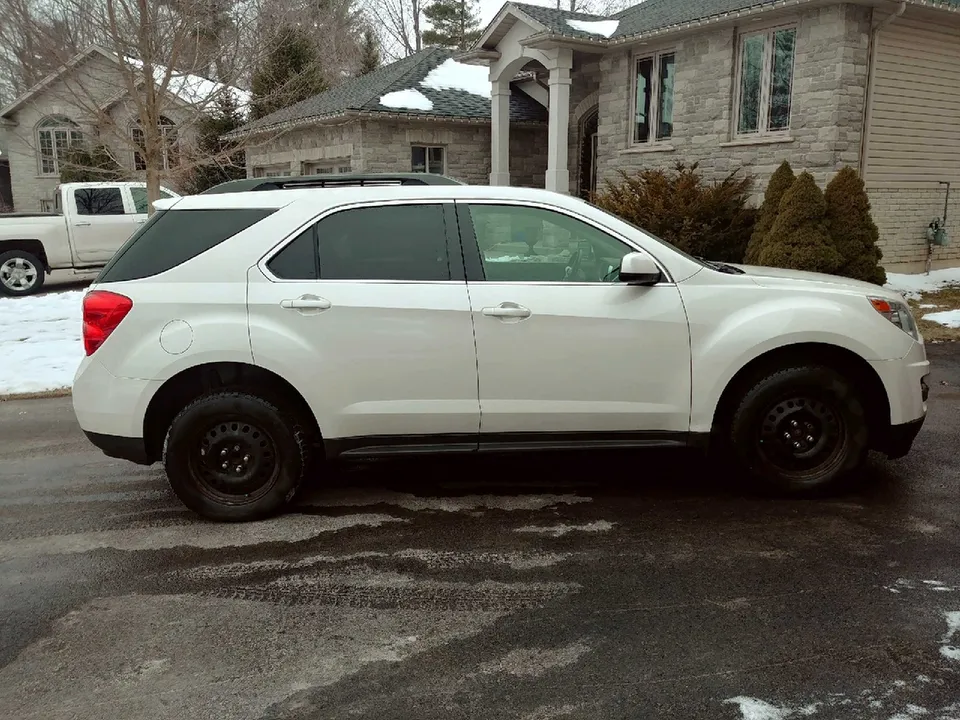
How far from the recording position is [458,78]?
2230 cm

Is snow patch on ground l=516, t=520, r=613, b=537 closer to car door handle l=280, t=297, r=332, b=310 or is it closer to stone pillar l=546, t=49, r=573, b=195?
car door handle l=280, t=297, r=332, b=310

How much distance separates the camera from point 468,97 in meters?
21.1

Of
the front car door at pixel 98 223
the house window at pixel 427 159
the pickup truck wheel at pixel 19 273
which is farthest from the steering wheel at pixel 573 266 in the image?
the house window at pixel 427 159

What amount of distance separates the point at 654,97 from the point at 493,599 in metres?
14.7

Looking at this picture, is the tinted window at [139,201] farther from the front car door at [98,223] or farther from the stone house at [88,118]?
the stone house at [88,118]

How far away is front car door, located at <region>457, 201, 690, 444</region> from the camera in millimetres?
4445

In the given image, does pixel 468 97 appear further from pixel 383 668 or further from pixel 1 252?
pixel 383 668

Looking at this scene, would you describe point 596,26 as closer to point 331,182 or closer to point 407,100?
point 407,100

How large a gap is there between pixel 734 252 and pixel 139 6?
32.0 ft

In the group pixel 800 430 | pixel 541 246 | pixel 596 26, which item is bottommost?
pixel 800 430

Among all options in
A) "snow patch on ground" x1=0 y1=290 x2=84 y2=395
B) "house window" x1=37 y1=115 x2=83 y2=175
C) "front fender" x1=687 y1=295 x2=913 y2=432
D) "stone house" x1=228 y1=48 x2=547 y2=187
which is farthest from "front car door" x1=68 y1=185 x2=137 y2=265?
"house window" x1=37 y1=115 x2=83 y2=175

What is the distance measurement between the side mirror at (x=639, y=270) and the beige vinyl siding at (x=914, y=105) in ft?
36.7

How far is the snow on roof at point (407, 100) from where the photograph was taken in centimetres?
1912

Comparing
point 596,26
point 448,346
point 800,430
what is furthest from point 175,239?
point 596,26
